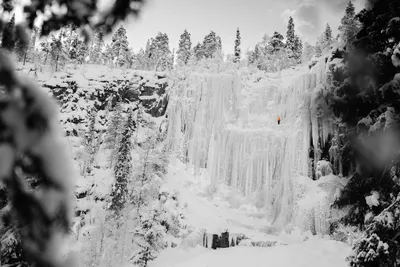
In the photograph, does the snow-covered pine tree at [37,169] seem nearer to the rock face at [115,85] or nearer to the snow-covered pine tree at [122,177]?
the snow-covered pine tree at [122,177]

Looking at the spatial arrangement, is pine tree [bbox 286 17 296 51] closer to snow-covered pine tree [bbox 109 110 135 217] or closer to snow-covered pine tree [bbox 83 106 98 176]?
snow-covered pine tree [bbox 83 106 98 176]

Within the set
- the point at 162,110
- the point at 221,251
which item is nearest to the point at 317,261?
the point at 221,251

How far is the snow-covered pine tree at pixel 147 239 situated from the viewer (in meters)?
17.8

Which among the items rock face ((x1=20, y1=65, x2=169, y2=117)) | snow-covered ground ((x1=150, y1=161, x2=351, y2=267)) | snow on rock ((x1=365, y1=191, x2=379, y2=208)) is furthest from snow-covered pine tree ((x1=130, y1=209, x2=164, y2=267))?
rock face ((x1=20, y1=65, x2=169, y2=117))

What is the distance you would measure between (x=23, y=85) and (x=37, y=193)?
274mm

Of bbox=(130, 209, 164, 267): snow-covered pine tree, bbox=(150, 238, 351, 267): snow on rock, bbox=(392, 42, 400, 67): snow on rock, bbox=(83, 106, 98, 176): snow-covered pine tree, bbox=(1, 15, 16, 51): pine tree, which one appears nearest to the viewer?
bbox=(1, 15, 16, 51): pine tree

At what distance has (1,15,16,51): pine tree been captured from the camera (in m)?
1.14

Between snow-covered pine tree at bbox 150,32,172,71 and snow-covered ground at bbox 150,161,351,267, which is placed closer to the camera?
snow-covered ground at bbox 150,161,351,267

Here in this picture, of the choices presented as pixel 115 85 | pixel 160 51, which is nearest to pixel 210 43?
pixel 160 51

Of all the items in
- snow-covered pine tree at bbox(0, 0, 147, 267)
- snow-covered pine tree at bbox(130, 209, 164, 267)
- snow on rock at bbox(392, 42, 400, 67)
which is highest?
snow on rock at bbox(392, 42, 400, 67)

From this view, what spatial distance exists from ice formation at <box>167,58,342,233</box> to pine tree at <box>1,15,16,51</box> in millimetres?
16631

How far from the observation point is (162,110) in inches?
1326

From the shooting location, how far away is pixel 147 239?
1795cm

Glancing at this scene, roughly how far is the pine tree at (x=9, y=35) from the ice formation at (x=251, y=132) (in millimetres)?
16631
